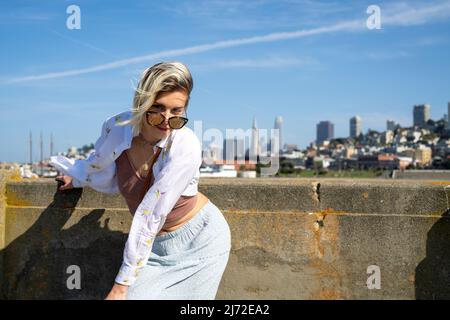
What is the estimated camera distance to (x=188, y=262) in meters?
2.58

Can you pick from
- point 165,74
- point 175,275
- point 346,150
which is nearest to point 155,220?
point 175,275

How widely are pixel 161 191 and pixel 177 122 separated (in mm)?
326

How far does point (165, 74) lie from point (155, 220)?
66cm

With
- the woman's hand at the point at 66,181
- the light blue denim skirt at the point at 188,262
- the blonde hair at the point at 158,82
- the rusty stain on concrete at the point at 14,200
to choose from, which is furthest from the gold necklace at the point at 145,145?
the rusty stain on concrete at the point at 14,200

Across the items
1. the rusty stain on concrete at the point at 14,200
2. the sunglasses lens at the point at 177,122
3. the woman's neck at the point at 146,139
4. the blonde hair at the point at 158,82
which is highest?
the blonde hair at the point at 158,82

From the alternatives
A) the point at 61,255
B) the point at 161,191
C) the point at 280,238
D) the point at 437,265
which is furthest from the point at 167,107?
the point at 437,265

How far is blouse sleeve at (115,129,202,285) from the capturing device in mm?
2387

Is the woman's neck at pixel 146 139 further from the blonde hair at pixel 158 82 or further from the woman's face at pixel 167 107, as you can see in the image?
the blonde hair at pixel 158 82

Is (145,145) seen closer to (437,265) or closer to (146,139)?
(146,139)

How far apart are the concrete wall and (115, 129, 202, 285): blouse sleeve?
4.85ft

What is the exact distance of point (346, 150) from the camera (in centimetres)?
18675

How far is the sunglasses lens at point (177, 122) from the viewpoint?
96.9 inches
